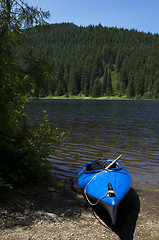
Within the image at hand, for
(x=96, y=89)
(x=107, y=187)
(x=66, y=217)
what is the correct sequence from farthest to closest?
(x=96, y=89)
(x=107, y=187)
(x=66, y=217)

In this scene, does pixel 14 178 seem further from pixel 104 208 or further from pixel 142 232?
pixel 142 232

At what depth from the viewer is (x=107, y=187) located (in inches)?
254

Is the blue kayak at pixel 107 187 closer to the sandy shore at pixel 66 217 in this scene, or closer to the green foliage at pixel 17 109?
the sandy shore at pixel 66 217

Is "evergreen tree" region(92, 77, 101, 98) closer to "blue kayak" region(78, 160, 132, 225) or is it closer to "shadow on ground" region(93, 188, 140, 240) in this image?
"blue kayak" region(78, 160, 132, 225)

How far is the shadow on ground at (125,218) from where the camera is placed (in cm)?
544

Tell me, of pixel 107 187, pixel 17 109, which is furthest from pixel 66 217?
pixel 17 109

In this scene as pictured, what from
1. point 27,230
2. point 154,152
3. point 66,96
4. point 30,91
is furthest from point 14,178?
point 66,96

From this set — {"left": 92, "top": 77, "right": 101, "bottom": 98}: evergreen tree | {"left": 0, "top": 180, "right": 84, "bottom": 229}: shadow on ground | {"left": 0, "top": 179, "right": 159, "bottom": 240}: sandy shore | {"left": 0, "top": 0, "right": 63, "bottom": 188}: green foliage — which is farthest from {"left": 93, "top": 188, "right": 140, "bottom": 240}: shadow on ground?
{"left": 92, "top": 77, "right": 101, "bottom": 98}: evergreen tree

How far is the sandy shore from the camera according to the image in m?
4.90

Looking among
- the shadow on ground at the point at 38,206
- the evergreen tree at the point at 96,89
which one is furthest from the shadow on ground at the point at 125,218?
the evergreen tree at the point at 96,89

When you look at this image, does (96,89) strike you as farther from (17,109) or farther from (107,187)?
(107,187)

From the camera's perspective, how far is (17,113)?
7367 millimetres

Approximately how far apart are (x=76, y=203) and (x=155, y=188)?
3.90m

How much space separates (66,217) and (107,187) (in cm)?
154
